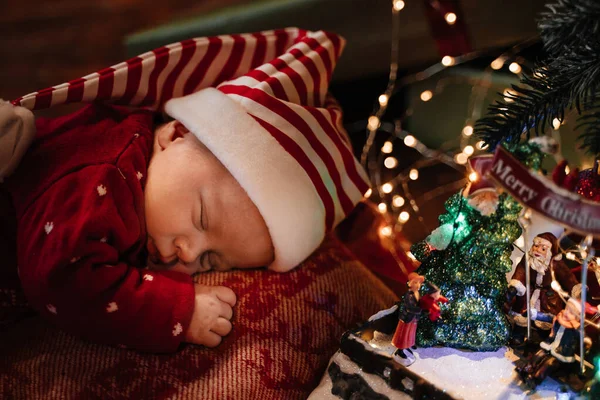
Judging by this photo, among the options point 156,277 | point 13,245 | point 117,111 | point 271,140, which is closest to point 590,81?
point 271,140

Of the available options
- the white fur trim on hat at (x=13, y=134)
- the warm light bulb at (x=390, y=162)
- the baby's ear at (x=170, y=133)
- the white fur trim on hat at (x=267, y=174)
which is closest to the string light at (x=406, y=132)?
the warm light bulb at (x=390, y=162)

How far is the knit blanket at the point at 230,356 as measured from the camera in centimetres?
81

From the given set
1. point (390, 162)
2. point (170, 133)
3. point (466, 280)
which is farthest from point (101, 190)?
point (390, 162)

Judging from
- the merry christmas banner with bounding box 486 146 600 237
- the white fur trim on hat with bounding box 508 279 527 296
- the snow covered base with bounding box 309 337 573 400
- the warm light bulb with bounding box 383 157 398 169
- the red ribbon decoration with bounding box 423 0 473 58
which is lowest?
the snow covered base with bounding box 309 337 573 400

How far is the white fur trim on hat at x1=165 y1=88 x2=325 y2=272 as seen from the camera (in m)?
0.87

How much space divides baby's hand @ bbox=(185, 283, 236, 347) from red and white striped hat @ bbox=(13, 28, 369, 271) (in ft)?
0.41

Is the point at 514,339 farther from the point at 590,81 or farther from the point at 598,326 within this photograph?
the point at 590,81

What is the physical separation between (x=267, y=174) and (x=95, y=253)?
0.94 ft

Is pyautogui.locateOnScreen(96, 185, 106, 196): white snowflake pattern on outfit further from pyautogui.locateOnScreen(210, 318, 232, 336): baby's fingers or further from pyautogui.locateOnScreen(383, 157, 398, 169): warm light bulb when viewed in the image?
pyautogui.locateOnScreen(383, 157, 398, 169): warm light bulb

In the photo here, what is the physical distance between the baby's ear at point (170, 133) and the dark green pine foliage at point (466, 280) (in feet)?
1.66

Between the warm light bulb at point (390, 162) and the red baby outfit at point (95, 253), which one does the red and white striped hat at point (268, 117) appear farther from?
the warm light bulb at point (390, 162)

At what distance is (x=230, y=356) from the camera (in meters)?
0.82

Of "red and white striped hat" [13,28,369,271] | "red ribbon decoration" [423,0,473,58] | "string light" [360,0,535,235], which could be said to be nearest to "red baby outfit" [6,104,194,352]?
"red and white striped hat" [13,28,369,271]

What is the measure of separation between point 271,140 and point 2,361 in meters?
0.56
